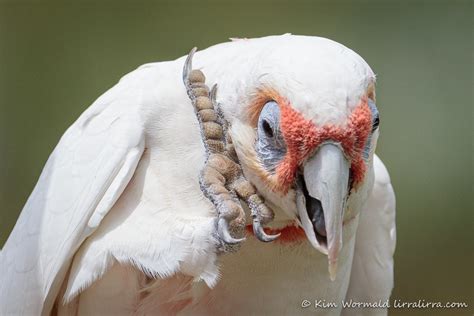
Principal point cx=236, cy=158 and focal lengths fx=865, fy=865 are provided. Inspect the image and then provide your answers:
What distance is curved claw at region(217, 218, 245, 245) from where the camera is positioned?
1969 mm

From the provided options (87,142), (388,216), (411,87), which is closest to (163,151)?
(87,142)

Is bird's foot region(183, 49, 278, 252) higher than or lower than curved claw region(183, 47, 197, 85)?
lower

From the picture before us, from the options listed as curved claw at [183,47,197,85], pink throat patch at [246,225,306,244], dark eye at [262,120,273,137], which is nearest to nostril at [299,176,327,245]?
dark eye at [262,120,273,137]

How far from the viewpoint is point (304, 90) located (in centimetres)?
183

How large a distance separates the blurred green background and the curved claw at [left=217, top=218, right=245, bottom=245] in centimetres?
230

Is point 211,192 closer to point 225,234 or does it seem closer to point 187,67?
point 225,234

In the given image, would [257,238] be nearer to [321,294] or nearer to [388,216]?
[321,294]

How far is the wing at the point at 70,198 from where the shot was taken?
218 cm

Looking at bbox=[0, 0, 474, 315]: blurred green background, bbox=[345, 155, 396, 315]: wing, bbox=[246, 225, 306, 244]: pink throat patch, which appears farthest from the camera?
bbox=[0, 0, 474, 315]: blurred green background

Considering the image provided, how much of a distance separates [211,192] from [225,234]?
0.11m

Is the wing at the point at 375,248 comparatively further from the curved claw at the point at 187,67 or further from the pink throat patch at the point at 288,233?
the curved claw at the point at 187,67

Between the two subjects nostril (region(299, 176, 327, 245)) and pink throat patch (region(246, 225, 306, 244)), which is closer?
nostril (region(299, 176, 327, 245))

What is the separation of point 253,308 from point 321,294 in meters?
0.18

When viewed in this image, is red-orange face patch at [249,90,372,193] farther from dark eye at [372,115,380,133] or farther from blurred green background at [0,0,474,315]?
blurred green background at [0,0,474,315]
